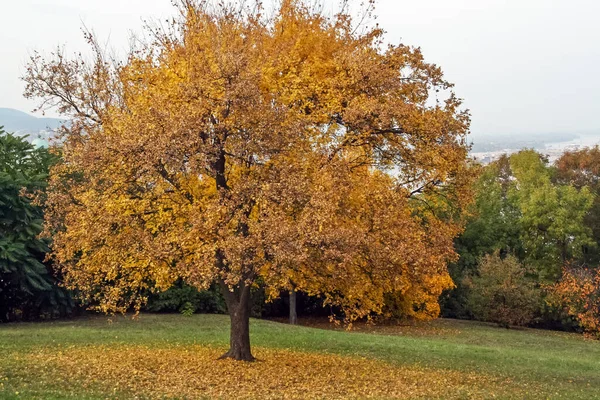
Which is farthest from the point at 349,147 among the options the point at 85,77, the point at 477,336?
the point at 477,336

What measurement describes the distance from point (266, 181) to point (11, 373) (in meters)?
7.81

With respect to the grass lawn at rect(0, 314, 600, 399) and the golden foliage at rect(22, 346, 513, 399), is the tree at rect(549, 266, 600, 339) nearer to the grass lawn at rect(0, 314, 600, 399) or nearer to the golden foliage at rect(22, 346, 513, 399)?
the grass lawn at rect(0, 314, 600, 399)

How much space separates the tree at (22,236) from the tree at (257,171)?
308 inches

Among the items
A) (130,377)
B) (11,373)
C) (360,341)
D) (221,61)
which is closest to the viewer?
(11,373)

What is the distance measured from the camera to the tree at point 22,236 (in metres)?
26.9

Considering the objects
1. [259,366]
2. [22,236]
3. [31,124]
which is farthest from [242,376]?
[31,124]

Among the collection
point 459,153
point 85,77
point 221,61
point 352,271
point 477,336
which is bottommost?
point 477,336

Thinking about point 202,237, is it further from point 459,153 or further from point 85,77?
point 85,77

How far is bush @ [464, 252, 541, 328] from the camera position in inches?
1793

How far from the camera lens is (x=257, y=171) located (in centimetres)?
1738

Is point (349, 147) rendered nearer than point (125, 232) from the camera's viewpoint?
No

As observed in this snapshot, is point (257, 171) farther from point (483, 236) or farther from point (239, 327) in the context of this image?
point (483, 236)

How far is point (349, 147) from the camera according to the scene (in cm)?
1973

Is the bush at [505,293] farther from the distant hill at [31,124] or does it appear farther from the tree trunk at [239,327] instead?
the distant hill at [31,124]
